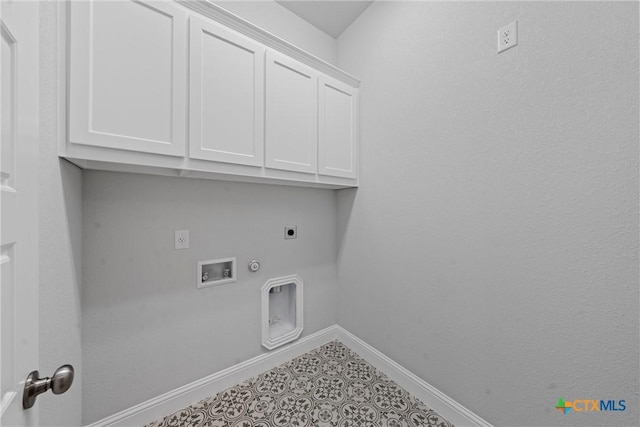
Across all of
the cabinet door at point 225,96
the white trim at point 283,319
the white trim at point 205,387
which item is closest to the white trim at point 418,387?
the white trim at point 205,387

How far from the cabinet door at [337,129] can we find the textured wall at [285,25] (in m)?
0.55

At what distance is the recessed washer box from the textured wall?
182cm

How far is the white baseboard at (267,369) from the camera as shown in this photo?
1326mm

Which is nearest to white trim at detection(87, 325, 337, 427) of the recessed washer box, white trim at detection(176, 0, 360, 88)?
the recessed washer box

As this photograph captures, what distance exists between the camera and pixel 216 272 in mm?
1670

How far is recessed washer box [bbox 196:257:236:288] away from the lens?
5.11ft

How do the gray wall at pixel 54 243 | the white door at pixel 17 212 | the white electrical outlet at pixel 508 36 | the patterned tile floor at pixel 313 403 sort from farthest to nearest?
the patterned tile floor at pixel 313 403 → the white electrical outlet at pixel 508 36 → the gray wall at pixel 54 243 → the white door at pixel 17 212

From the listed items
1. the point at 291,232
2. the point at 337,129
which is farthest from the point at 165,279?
the point at 337,129

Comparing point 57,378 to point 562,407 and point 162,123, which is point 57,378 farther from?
point 562,407

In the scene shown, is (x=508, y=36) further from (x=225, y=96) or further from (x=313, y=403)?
(x=313, y=403)

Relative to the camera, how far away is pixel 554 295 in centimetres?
104

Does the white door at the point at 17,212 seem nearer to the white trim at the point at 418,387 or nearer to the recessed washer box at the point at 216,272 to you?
the recessed washer box at the point at 216,272

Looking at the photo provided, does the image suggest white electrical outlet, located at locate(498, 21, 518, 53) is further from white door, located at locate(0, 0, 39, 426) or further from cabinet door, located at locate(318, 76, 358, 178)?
white door, located at locate(0, 0, 39, 426)

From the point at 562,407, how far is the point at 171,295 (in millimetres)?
2066
